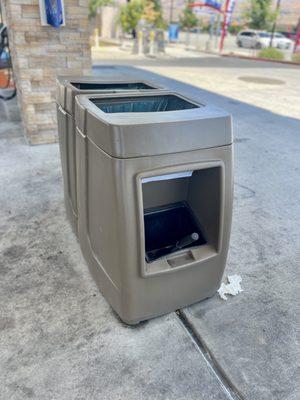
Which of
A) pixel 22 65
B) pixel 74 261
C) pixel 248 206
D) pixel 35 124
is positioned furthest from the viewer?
pixel 35 124

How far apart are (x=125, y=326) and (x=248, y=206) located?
1501mm

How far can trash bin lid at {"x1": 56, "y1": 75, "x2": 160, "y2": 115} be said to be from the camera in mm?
1615

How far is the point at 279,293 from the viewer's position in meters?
1.71

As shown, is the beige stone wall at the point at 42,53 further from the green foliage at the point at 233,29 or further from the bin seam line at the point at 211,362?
the green foliage at the point at 233,29

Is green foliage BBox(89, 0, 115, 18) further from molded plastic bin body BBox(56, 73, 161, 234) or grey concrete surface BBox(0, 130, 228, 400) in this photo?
grey concrete surface BBox(0, 130, 228, 400)

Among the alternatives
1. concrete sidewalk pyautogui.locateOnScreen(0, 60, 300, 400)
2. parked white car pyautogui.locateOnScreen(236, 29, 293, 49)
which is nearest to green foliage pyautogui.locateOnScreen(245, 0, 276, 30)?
parked white car pyautogui.locateOnScreen(236, 29, 293, 49)

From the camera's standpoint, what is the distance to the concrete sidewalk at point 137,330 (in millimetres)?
1233

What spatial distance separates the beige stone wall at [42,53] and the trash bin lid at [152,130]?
228cm

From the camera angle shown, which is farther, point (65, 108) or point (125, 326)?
point (65, 108)

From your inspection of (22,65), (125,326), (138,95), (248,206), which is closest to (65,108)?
(138,95)

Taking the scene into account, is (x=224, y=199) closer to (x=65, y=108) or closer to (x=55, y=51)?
(x=65, y=108)

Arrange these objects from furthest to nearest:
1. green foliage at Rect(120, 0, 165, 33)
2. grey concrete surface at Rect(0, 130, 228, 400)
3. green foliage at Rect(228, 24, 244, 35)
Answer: green foliage at Rect(228, 24, 244, 35) < green foliage at Rect(120, 0, 165, 33) < grey concrete surface at Rect(0, 130, 228, 400)

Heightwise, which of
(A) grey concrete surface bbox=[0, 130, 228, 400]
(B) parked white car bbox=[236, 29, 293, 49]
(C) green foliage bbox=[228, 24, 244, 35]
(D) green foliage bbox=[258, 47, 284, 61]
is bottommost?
(A) grey concrete surface bbox=[0, 130, 228, 400]

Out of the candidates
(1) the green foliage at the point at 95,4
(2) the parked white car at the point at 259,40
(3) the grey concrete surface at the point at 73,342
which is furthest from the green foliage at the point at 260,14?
(3) the grey concrete surface at the point at 73,342
